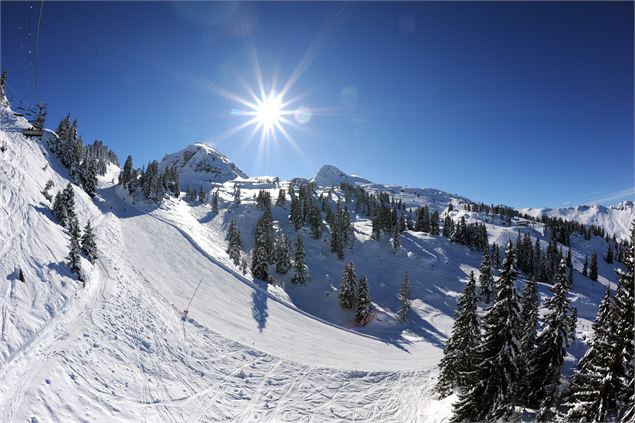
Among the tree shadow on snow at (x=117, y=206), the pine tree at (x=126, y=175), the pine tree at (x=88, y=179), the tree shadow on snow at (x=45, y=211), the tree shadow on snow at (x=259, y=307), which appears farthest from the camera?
the pine tree at (x=126, y=175)

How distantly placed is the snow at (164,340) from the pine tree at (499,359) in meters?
4.36

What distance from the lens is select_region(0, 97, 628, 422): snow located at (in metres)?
16.3

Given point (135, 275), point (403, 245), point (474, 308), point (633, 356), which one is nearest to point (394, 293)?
point (403, 245)

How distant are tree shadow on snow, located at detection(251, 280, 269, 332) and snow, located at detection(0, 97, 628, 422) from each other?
0.25 meters

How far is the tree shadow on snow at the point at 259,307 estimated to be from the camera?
3523 centimetres

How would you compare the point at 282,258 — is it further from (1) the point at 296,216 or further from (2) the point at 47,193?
(2) the point at 47,193

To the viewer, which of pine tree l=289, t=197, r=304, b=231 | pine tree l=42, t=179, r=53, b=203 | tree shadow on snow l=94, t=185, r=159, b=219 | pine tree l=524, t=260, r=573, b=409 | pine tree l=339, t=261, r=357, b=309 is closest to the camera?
pine tree l=524, t=260, r=573, b=409

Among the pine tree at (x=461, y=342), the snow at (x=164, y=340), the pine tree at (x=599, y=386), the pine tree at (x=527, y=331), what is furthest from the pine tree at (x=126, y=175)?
the pine tree at (x=599, y=386)

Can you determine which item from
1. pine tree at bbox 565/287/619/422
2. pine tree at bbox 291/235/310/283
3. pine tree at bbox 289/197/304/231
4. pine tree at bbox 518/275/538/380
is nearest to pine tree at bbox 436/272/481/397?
pine tree at bbox 518/275/538/380

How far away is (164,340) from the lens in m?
24.4

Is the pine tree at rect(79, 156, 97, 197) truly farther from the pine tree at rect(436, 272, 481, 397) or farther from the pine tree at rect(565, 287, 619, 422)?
the pine tree at rect(565, 287, 619, 422)

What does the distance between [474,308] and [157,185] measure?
8304 centimetres

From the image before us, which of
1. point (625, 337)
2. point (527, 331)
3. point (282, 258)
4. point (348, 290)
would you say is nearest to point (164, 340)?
point (625, 337)

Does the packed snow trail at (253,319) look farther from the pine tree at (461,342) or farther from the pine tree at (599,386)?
the pine tree at (599,386)
